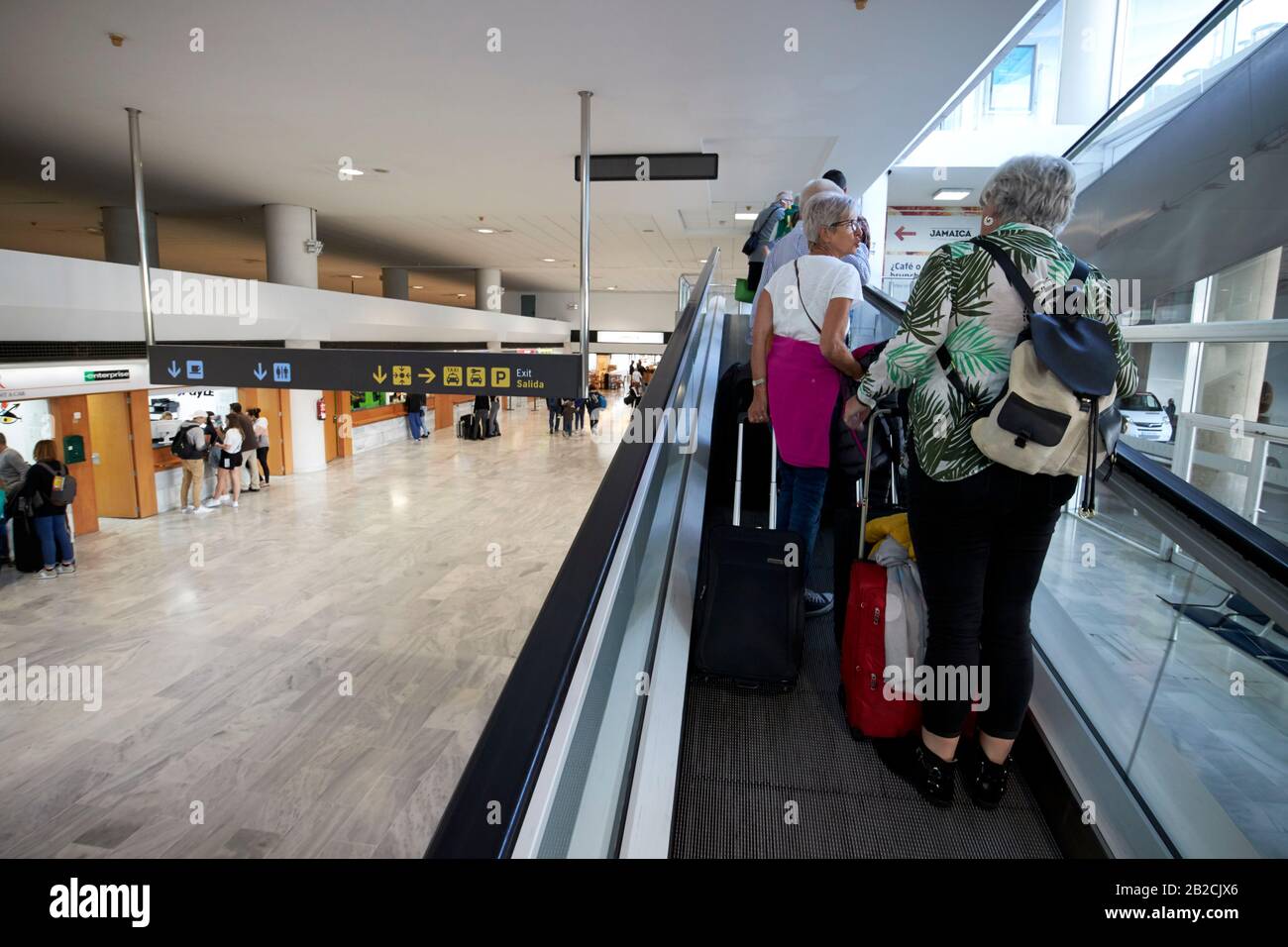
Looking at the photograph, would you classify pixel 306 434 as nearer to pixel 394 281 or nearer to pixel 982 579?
pixel 394 281

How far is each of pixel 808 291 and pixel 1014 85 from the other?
34.7 feet

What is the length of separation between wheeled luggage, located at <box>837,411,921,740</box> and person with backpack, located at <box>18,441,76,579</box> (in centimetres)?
1046

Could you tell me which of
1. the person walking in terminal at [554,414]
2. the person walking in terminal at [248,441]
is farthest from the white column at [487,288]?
the person walking in terminal at [248,441]

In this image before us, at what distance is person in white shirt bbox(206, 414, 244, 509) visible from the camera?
476 inches

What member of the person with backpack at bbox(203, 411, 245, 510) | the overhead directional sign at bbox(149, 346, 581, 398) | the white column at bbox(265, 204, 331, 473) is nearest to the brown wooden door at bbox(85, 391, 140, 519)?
the person with backpack at bbox(203, 411, 245, 510)

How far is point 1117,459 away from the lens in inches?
63.7

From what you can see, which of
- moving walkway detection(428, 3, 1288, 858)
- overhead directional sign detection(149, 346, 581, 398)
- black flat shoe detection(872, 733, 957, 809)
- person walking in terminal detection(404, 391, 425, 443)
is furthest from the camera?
person walking in terminal detection(404, 391, 425, 443)

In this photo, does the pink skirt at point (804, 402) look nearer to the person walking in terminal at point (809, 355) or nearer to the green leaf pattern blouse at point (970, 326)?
the person walking in terminal at point (809, 355)

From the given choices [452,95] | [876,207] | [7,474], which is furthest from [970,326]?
[7,474]

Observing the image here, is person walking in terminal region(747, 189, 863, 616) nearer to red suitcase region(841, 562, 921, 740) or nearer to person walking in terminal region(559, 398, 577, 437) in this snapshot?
red suitcase region(841, 562, 921, 740)
